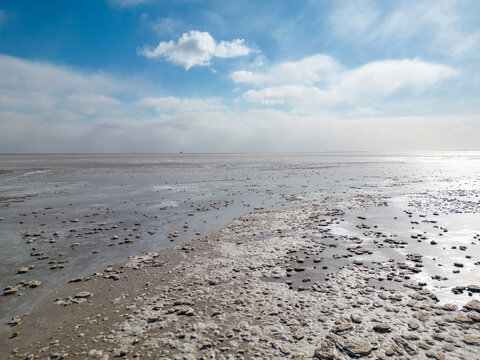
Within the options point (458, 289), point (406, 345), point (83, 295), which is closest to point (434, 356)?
point (406, 345)

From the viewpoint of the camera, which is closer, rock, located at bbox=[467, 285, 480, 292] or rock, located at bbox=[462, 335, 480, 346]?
rock, located at bbox=[462, 335, 480, 346]

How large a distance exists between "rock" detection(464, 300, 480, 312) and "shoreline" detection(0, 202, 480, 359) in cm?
20

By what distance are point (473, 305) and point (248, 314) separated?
17.9 feet

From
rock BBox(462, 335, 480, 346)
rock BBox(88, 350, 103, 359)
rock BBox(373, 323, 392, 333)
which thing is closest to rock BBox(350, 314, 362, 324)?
rock BBox(373, 323, 392, 333)

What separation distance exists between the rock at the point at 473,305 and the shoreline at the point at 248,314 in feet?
0.66

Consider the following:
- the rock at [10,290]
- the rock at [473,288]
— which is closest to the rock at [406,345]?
the rock at [473,288]

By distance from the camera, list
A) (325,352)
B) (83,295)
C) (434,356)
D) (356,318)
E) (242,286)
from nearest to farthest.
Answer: (434,356) < (325,352) < (356,318) < (83,295) < (242,286)

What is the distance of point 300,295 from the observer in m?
7.18

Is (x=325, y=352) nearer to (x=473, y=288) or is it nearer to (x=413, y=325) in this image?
(x=413, y=325)

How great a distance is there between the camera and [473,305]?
20.8ft

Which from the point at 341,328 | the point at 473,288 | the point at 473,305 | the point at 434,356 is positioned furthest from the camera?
the point at 473,288

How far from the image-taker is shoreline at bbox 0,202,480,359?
204 inches

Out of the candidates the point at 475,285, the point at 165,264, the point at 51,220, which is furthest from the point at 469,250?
the point at 51,220

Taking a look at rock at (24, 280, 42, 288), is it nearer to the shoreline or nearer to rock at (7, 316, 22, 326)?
the shoreline
